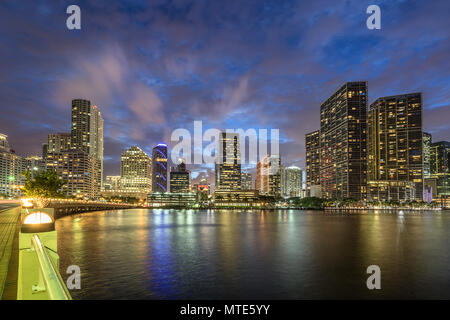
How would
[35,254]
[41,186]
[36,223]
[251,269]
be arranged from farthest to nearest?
[41,186]
[251,269]
[36,223]
[35,254]

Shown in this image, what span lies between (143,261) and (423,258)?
43.7 metres

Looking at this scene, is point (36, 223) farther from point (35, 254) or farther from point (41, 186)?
point (41, 186)

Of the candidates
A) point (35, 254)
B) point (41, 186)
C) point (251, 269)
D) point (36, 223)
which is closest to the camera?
point (35, 254)

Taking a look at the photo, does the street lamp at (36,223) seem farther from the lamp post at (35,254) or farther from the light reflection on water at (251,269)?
the light reflection on water at (251,269)

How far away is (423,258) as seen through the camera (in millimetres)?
45531

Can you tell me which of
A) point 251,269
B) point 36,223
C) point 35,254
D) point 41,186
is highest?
point 36,223

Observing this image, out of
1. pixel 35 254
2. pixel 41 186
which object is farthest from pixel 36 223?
pixel 41 186

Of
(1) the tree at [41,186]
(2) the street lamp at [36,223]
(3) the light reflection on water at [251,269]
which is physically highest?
(2) the street lamp at [36,223]

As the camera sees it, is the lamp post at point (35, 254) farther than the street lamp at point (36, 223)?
No

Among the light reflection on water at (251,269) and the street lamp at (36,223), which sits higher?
the street lamp at (36,223)

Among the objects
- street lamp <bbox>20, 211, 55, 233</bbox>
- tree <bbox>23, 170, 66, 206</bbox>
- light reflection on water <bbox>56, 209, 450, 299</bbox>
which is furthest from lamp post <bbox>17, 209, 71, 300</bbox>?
tree <bbox>23, 170, 66, 206</bbox>

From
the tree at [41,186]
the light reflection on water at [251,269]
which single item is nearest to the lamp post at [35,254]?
the light reflection on water at [251,269]

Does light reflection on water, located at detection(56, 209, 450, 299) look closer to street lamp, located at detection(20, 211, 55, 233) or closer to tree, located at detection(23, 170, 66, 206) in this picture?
street lamp, located at detection(20, 211, 55, 233)
